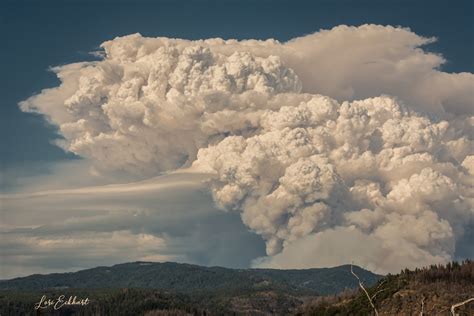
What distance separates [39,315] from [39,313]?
0.23m

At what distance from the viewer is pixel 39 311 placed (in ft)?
70.4

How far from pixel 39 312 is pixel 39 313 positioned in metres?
0.03

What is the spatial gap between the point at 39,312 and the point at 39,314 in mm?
93

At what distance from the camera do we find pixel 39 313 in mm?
21312

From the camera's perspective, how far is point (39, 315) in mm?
21500

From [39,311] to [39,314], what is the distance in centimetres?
13

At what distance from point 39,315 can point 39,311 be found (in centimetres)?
15

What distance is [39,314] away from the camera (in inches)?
842

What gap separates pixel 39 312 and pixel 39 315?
0.76ft

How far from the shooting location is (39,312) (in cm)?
2133
